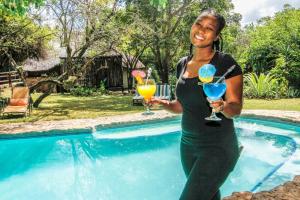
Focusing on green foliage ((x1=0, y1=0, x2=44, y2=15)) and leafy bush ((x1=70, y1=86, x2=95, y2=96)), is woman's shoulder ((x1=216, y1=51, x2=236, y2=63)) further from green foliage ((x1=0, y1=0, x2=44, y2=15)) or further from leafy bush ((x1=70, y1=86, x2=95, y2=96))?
leafy bush ((x1=70, y1=86, x2=95, y2=96))

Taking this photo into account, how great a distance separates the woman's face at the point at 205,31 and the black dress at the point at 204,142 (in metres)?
0.12

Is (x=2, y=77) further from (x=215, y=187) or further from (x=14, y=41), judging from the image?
(x=215, y=187)

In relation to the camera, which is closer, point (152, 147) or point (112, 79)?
point (152, 147)

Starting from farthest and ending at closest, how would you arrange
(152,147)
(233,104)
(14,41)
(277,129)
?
1. (14,41)
2. (277,129)
3. (152,147)
4. (233,104)

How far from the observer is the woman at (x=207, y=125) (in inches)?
95.8

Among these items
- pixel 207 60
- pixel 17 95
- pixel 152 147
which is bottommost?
pixel 152 147

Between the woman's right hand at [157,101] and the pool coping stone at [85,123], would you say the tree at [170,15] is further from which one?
the woman's right hand at [157,101]

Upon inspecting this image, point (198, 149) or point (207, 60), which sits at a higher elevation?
point (207, 60)

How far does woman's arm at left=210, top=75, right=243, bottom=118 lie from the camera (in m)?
2.39

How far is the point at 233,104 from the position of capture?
2.41 meters

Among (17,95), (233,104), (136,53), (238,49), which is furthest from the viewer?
(238,49)

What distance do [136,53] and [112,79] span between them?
293 cm

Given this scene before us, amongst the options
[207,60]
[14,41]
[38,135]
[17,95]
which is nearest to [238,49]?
[14,41]

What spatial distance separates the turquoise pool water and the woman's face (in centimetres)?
466
